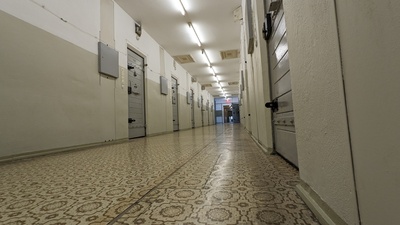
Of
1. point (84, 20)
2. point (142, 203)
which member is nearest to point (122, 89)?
point (84, 20)

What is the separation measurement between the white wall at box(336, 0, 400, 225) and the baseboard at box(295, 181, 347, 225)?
17 cm

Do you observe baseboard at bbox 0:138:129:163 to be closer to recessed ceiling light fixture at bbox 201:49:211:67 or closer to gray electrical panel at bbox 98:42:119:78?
gray electrical panel at bbox 98:42:119:78

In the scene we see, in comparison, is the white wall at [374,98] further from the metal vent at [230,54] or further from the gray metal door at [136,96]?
the metal vent at [230,54]

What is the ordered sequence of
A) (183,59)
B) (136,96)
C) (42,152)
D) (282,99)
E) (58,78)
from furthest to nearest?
(183,59), (136,96), (58,78), (42,152), (282,99)

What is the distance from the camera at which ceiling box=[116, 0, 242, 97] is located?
5.04m

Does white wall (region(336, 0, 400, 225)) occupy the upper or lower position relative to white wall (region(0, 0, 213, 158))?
lower

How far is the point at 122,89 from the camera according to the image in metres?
4.77

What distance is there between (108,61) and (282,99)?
3655 mm

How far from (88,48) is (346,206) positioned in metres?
4.21

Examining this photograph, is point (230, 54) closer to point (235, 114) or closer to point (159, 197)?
point (159, 197)

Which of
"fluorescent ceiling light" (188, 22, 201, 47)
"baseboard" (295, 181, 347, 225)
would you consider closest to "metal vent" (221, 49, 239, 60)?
"fluorescent ceiling light" (188, 22, 201, 47)

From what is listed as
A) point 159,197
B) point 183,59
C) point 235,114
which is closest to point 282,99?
point 159,197

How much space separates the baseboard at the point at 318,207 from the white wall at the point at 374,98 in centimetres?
17

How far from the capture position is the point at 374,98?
0.37 m
